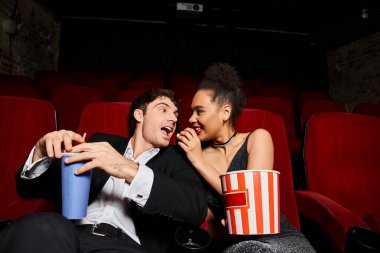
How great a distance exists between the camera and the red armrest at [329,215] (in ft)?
2.24

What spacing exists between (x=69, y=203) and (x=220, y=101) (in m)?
0.58

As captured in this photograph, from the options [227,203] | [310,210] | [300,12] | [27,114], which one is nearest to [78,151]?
[227,203]

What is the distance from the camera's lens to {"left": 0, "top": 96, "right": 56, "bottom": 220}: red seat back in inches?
35.5

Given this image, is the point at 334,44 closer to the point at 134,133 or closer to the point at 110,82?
the point at 110,82

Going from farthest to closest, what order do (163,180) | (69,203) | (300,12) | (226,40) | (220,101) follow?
(226,40) → (300,12) → (220,101) → (163,180) → (69,203)

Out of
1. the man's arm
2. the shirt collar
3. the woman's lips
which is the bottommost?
the man's arm

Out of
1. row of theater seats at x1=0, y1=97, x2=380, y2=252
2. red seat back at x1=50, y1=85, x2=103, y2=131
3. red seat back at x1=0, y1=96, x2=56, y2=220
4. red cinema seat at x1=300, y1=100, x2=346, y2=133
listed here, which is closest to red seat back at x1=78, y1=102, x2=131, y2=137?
row of theater seats at x1=0, y1=97, x2=380, y2=252

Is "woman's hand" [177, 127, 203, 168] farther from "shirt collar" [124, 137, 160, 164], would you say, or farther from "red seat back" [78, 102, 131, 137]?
"red seat back" [78, 102, 131, 137]

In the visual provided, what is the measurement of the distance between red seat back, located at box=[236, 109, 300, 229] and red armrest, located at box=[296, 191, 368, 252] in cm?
3

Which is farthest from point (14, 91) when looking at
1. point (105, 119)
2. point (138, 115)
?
point (138, 115)

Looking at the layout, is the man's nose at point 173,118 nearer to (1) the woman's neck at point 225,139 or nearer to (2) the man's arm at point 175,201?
(1) the woman's neck at point 225,139

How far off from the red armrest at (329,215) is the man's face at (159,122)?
445 mm

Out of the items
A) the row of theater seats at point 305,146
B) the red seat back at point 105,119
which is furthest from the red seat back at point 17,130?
the red seat back at point 105,119

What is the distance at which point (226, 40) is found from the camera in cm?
529
